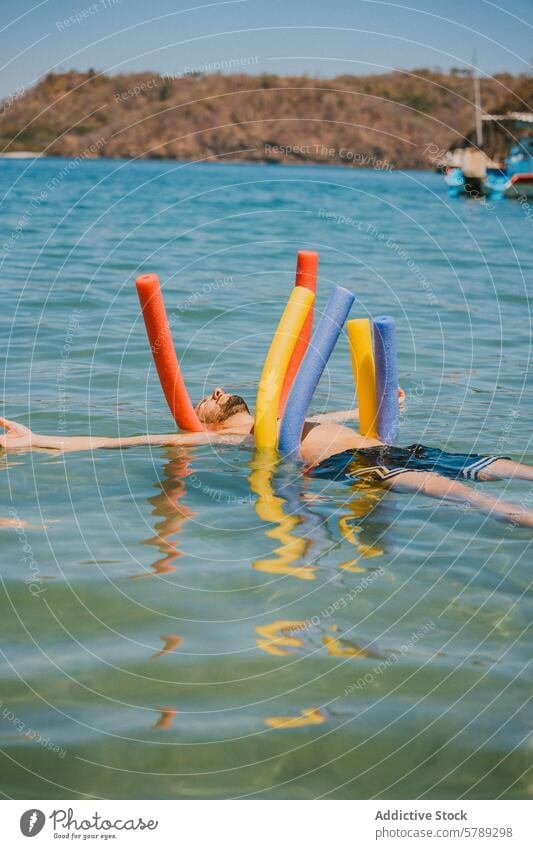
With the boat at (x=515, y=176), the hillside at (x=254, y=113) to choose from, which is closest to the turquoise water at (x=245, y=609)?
the hillside at (x=254, y=113)

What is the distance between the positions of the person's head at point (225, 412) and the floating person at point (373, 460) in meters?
0.07

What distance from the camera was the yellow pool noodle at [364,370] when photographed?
7.82 metres

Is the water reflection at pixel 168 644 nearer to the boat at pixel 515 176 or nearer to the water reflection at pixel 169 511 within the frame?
the water reflection at pixel 169 511

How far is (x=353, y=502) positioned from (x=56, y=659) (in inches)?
113

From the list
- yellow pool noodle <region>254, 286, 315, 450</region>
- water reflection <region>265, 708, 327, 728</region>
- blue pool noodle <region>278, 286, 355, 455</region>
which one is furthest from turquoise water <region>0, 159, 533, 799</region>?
yellow pool noodle <region>254, 286, 315, 450</region>

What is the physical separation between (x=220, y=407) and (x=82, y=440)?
1.30m

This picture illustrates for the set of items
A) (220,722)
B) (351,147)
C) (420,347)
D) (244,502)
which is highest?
(351,147)

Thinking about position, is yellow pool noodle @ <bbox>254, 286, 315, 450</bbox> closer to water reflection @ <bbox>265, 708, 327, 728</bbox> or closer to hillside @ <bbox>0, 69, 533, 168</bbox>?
water reflection @ <bbox>265, 708, 327, 728</bbox>

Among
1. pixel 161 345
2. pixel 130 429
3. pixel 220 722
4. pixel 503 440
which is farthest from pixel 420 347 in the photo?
pixel 220 722

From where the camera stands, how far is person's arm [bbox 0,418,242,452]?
7.70 meters

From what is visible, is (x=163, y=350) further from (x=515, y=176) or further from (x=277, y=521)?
(x=515, y=176)

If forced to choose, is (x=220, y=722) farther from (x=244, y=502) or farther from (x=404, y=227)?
(x=404, y=227)
